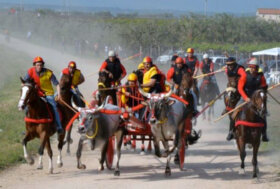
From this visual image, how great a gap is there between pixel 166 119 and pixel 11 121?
11856mm

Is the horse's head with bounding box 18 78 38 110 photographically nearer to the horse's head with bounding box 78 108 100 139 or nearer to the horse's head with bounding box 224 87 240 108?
the horse's head with bounding box 78 108 100 139

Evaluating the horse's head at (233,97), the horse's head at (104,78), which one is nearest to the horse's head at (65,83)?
the horse's head at (104,78)

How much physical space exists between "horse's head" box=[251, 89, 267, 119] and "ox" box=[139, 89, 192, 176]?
6.03ft

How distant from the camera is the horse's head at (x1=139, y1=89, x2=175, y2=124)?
15.0m

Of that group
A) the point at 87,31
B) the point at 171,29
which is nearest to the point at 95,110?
the point at 171,29

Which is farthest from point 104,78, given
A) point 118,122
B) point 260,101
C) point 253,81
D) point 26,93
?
point 260,101

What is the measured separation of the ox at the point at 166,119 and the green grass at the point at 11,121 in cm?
405

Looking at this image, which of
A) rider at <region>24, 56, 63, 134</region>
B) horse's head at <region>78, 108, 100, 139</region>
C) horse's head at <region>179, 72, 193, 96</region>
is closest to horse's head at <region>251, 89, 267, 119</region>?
horse's head at <region>179, 72, 193, 96</region>

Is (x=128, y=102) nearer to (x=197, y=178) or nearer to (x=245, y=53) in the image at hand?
(x=197, y=178)

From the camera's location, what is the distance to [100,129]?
15.1 meters

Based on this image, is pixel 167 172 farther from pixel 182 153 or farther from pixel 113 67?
pixel 113 67

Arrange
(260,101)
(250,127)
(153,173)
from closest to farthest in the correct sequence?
(260,101) → (250,127) → (153,173)

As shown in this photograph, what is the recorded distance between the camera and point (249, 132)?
15367mm

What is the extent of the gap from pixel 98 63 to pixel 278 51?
65.0ft
